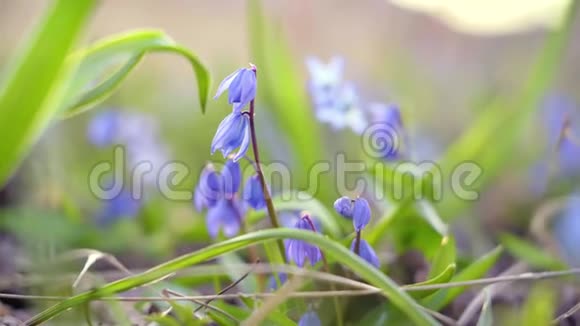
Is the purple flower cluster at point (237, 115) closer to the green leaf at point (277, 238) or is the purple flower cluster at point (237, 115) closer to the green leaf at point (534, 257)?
the green leaf at point (277, 238)

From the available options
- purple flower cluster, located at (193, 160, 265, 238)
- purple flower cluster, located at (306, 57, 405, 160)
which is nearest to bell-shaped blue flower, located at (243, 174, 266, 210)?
purple flower cluster, located at (193, 160, 265, 238)

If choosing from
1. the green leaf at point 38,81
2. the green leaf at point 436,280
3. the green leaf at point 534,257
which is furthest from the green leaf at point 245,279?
the green leaf at point 534,257

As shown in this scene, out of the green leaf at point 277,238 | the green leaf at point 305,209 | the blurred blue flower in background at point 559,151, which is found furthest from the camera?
the blurred blue flower in background at point 559,151

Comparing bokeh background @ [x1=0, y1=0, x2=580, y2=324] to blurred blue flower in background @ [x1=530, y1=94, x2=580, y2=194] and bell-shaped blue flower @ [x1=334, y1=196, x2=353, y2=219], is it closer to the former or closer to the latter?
blurred blue flower in background @ [x1=530, y1=94, x2=580, y2=194]

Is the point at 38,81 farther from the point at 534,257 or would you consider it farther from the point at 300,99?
the point at 534,257

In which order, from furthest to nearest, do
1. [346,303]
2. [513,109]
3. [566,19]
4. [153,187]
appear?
[153,187] < [513,109] < [566,19] < [346,303]

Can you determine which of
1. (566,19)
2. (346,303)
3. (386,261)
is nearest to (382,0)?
(566,19)

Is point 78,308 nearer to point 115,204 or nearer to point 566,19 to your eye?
point 115,204

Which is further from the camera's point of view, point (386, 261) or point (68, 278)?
point (386, 261)
